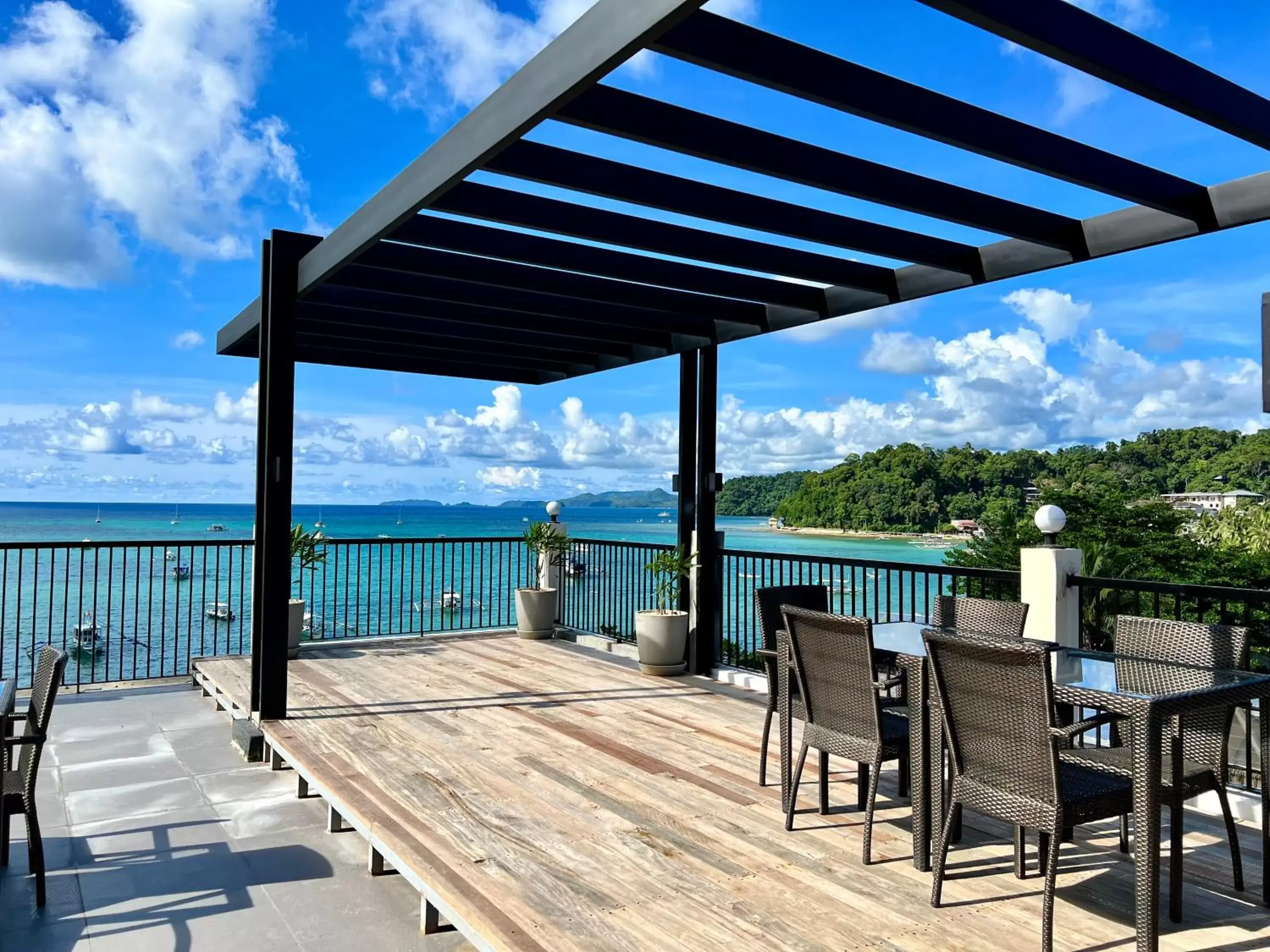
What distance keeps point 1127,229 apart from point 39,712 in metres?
4.95

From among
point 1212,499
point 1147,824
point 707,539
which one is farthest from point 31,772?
point 1212,499

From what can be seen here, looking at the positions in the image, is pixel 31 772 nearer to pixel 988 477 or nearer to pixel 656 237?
pixel 656 237

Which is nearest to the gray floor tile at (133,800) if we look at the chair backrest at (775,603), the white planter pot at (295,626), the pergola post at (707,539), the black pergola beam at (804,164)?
the white planter pot at (295,626)

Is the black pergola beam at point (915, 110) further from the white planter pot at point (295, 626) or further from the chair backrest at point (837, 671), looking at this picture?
the white planter pot at point (295, 626)

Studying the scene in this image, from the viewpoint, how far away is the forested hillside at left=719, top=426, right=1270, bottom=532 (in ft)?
77.7

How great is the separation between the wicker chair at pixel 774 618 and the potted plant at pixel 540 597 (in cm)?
413

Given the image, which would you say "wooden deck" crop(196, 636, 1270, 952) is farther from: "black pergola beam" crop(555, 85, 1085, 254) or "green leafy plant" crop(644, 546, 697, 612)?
"black pergola beam" crop(555, 85, 1085, 254)

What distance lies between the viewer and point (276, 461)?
505cm

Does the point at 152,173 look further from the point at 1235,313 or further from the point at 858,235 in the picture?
the point at 1235,313

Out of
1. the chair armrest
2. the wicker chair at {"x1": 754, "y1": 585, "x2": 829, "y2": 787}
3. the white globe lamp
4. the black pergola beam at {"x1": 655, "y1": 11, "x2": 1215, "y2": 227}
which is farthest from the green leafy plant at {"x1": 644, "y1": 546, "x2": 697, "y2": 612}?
the black pergola beam at {"x1": 655, "y1": 11, "x2": 1215, "y2": 227}

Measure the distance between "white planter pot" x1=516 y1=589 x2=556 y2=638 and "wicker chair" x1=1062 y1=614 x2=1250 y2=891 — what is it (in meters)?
5.71

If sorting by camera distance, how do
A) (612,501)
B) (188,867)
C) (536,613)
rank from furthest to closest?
(612,501), (536,613), (188,867)

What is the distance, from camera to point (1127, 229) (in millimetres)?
→ 3828

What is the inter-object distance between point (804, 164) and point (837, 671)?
77.3 inches
